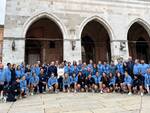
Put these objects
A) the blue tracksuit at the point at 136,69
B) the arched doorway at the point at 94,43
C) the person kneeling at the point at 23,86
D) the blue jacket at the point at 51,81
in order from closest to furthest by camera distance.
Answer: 1. the person kneeling at the point at 23,86
2. the blue tracksuit at the point at 136,69
3. the blue jacket at the point at 51,81
4. the arched doorway at the point at 94,43

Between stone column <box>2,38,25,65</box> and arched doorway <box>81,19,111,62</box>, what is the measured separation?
5.96 meters

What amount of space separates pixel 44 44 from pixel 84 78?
6.42 metres

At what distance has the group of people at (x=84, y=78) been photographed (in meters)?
8.92

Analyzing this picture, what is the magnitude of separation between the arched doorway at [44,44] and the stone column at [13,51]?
3.44 metres

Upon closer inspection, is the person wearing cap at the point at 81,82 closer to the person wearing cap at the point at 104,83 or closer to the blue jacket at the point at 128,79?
the person wearing cap at the point at 104,83

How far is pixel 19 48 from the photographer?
38.2 feet

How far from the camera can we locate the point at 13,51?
11.5 meters

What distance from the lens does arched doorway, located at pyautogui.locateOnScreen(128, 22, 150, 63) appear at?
55.5 ft

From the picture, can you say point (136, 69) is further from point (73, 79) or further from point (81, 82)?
point (73, 79)

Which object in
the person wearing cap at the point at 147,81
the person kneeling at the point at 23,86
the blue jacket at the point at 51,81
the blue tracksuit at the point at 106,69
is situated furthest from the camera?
the blue tracksuit at the point at 106,69

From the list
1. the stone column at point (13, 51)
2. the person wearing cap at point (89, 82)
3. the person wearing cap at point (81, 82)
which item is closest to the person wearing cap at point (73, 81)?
A: the person wearing cap at point (81, 82)

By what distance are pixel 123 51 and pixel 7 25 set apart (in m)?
7.59

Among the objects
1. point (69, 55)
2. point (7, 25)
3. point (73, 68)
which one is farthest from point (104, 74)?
point (7, 25)

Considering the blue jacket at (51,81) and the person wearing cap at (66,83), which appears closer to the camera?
the blue jacket at (51,81)
